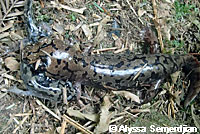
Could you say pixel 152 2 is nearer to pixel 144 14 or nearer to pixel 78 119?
pixel 144 14

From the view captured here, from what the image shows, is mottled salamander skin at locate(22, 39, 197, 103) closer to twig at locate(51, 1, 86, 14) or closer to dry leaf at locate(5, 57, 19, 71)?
dry leaf at locate(5, 57, 19, 71)

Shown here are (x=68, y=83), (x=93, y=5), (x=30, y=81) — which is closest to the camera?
(x=30, y=81)

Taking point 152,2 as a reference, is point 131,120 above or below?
below

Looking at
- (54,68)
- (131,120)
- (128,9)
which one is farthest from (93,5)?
(131,120)

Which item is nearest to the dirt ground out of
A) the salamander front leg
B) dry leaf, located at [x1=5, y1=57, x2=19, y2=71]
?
dry leaf, located at [x1=5, y1=57, x2=19, y2=71]

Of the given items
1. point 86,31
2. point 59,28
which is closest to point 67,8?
point 59,28

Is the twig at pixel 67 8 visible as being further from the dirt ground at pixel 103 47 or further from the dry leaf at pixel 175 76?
the dry leaf at pixel 175 76
